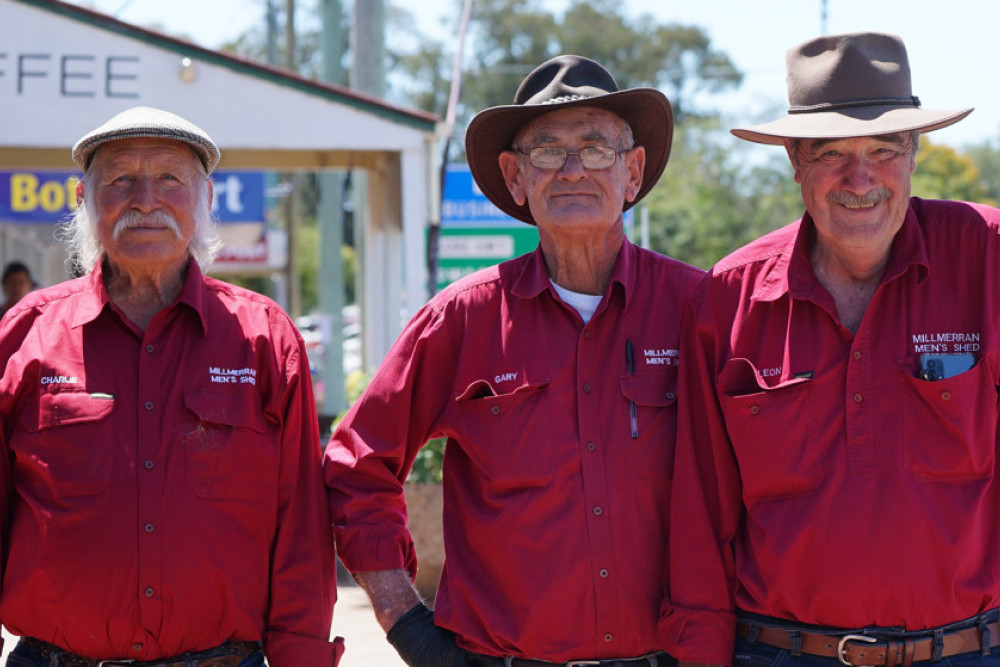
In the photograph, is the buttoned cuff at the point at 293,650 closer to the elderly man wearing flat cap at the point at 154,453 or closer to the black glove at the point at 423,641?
the elderly man wearing flat cap at the point at 154,453

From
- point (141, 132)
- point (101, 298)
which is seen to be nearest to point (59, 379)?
point (101, 298)

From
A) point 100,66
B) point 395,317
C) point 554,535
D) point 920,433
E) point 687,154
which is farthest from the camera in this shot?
point 687,154

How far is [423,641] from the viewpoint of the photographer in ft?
11.7

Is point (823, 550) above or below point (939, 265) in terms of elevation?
below

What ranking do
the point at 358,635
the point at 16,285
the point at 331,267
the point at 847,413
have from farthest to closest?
the point at 331,267
the point at 16,285
the point at 358,635
the point at 847,413

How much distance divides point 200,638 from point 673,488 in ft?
4.33

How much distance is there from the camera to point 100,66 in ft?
28.5

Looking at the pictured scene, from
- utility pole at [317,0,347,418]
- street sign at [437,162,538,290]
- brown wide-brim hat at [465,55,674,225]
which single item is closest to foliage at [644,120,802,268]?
utility pole at [317,0,347,418]

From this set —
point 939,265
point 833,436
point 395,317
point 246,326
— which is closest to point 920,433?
point 833,436

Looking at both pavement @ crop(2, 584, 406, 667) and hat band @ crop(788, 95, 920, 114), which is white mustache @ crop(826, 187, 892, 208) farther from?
pavement @ crop(2, 584, 406, 667)

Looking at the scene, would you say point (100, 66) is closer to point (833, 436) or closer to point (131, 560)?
point (131, 560)

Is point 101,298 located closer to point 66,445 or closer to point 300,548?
point 66,445

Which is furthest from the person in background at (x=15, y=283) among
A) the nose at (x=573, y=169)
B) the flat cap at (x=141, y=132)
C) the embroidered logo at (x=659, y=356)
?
the embroidered logo at (x=659, y=356)

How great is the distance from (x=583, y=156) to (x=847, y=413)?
107 centimetres
